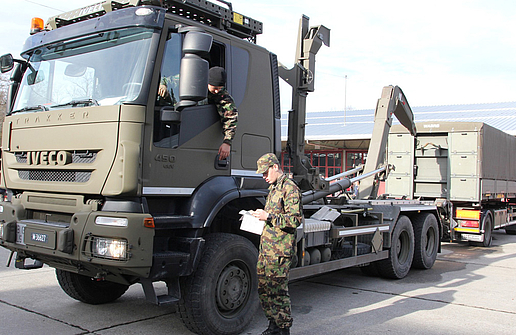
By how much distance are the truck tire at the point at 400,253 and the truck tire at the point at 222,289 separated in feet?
11.7

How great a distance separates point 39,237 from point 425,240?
684 cm

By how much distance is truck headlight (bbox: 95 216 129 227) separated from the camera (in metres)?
3.85

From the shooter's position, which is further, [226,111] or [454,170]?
[454,170]

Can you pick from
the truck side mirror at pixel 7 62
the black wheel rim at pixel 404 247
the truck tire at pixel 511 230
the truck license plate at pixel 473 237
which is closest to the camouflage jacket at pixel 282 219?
the truck side mirror at pixel 7 62

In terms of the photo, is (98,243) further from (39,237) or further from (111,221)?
(39,237)

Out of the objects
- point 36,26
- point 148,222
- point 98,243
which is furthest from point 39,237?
point 36,26

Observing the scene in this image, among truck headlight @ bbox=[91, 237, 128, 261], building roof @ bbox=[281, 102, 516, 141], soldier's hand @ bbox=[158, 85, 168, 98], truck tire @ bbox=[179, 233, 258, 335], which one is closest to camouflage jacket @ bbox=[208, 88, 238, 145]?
soldier's hand @ bbox=[158, 85, 168, 98]

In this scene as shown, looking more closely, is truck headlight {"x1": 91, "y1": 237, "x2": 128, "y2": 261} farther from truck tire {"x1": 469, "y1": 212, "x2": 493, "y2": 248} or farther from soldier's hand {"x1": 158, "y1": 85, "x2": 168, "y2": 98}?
truck tire {"x1": 469, "y1": 212, "x2": 493, "y2": 248}

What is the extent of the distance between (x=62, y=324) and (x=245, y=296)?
199cm

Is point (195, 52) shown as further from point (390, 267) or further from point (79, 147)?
point (390, 267)

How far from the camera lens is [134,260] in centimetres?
386

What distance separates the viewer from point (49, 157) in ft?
14.7

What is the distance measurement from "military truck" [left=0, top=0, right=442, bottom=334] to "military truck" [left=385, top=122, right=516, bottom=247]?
728 centimetres

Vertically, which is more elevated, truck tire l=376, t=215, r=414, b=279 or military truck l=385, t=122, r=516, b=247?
military truck l=385, t=122, r=516, b=247
